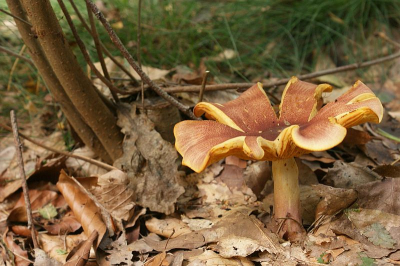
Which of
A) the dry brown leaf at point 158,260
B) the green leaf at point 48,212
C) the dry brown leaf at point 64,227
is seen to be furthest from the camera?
the green leaf at point 48,212

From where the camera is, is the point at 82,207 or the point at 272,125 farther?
the point at 82,207

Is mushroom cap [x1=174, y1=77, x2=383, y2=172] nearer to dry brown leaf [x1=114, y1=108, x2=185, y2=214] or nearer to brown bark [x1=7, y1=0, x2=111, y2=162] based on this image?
dry brown leaf [x1=114, y1=108, x2=185, y2=214]

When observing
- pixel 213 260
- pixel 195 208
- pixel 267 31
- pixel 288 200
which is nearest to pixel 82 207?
pixel 195 208

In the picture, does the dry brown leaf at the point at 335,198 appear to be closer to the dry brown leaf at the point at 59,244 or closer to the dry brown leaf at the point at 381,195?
the dry brown leaf at the point at 381,195

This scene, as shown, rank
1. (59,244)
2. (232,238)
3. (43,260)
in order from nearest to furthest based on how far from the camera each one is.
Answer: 1. (232,238)
2. (43,260)
3. (59,244)

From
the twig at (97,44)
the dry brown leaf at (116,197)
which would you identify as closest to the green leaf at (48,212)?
the dry brown leaf at (116,197)

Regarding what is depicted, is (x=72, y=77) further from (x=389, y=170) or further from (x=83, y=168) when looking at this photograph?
(x=389, y=170)

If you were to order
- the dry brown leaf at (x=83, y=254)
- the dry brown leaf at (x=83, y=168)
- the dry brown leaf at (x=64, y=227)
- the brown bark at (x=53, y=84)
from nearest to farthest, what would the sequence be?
the dry brown leaf at (x=83, y=254)
the brown bark at (x=53, y=84)
the dry brown leaf at (x=64, y=227)
the dry brown leaf at (x=83, y=168)

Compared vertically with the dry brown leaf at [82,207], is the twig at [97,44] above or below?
above

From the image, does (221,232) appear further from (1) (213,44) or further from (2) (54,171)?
(1) (213,44)
